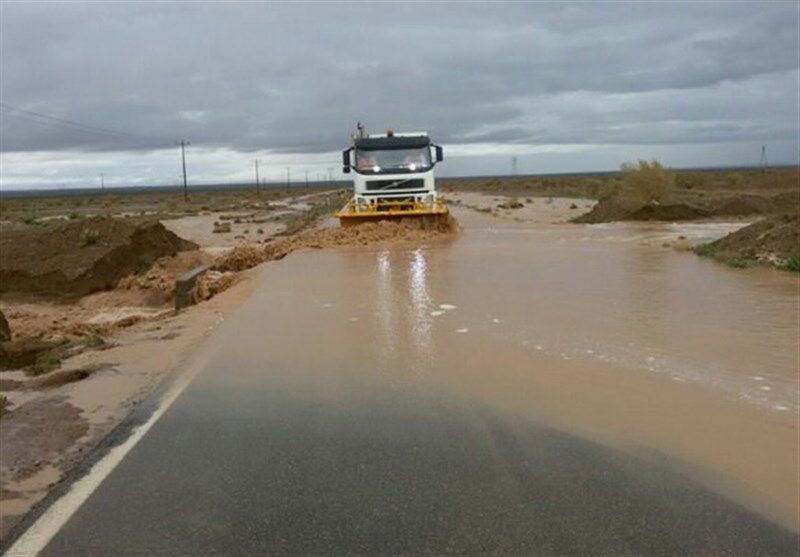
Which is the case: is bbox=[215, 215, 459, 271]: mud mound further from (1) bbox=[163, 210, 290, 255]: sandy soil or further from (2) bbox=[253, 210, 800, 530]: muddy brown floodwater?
(1) bbox=[163, 210, 290, 255]: sandy soil

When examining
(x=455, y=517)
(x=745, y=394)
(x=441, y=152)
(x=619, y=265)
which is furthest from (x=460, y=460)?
(x=441, y=152)

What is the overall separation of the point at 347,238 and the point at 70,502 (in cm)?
1917

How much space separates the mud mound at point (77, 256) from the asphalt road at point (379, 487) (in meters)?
13.2

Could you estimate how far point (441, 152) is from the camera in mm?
25922

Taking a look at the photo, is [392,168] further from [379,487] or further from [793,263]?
[379,487]

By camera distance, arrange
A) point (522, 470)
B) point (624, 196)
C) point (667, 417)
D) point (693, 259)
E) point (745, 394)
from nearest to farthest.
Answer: point (522, 470), point (667, 417), point (745, 394), point (693, 259), point (624, 196)

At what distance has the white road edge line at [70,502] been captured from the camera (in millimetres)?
4547

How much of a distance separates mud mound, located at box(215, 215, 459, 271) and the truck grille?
99 cm

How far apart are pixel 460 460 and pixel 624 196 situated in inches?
1338

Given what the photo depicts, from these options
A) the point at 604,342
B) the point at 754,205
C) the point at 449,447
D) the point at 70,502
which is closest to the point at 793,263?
the point at 604,342

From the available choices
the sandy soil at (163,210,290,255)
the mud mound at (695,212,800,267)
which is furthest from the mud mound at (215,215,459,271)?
the mud mound at (695,212,800,267)

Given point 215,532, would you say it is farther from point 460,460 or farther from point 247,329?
point 247,329

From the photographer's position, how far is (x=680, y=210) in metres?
35.7

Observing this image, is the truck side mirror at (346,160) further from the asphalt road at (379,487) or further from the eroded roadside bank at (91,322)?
the asphalt road at (379,487)
